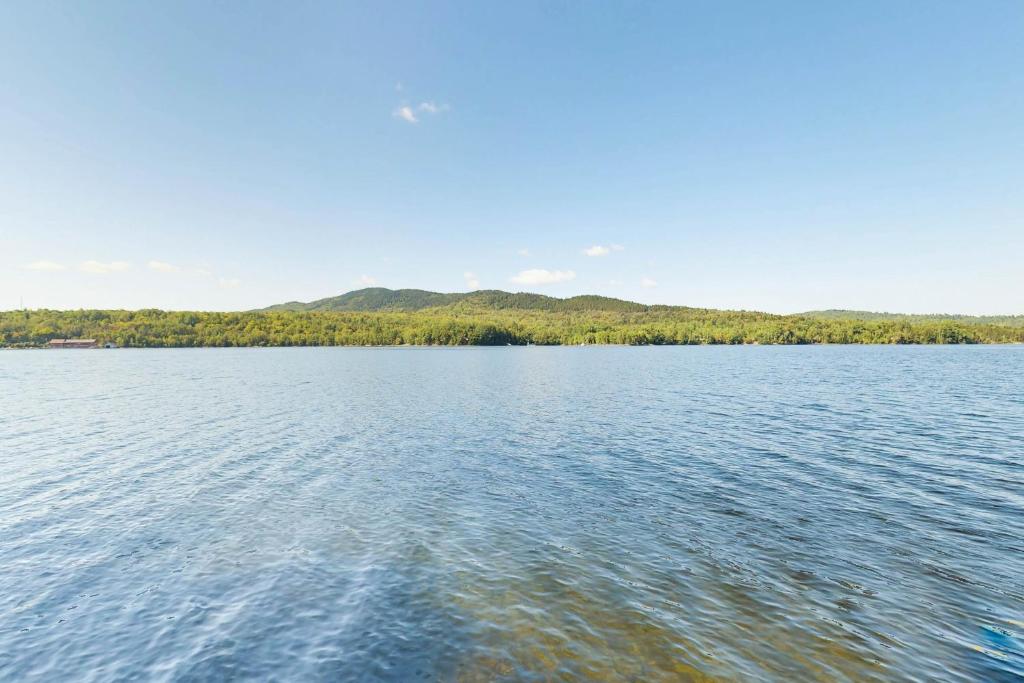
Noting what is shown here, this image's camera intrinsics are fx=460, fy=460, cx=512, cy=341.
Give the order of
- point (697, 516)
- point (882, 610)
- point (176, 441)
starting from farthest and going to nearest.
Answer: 1. point (176, 441)
2. point (697, 516)
3. point (882, 610)

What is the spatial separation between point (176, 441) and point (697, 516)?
3961 cm

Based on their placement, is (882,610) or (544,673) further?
(882,610)

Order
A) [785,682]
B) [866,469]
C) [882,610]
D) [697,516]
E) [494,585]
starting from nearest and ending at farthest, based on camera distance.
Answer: [785,682], [882,610], [494,585], [697,516], [866,469]

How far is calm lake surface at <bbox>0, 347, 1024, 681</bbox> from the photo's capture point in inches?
484

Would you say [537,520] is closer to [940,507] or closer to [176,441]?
[940,507]

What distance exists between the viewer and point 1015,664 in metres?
11.8

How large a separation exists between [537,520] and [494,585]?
6.14 metres

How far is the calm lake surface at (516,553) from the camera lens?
1230 cm

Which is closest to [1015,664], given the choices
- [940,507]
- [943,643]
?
[943,643]

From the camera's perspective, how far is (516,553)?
60.6ft

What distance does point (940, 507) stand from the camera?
22.4 m

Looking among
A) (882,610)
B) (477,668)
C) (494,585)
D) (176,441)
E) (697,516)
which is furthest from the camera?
(176,441)

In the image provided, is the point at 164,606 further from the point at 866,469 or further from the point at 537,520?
the point at 866,469

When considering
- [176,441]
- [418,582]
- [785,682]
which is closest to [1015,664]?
[785,682]
